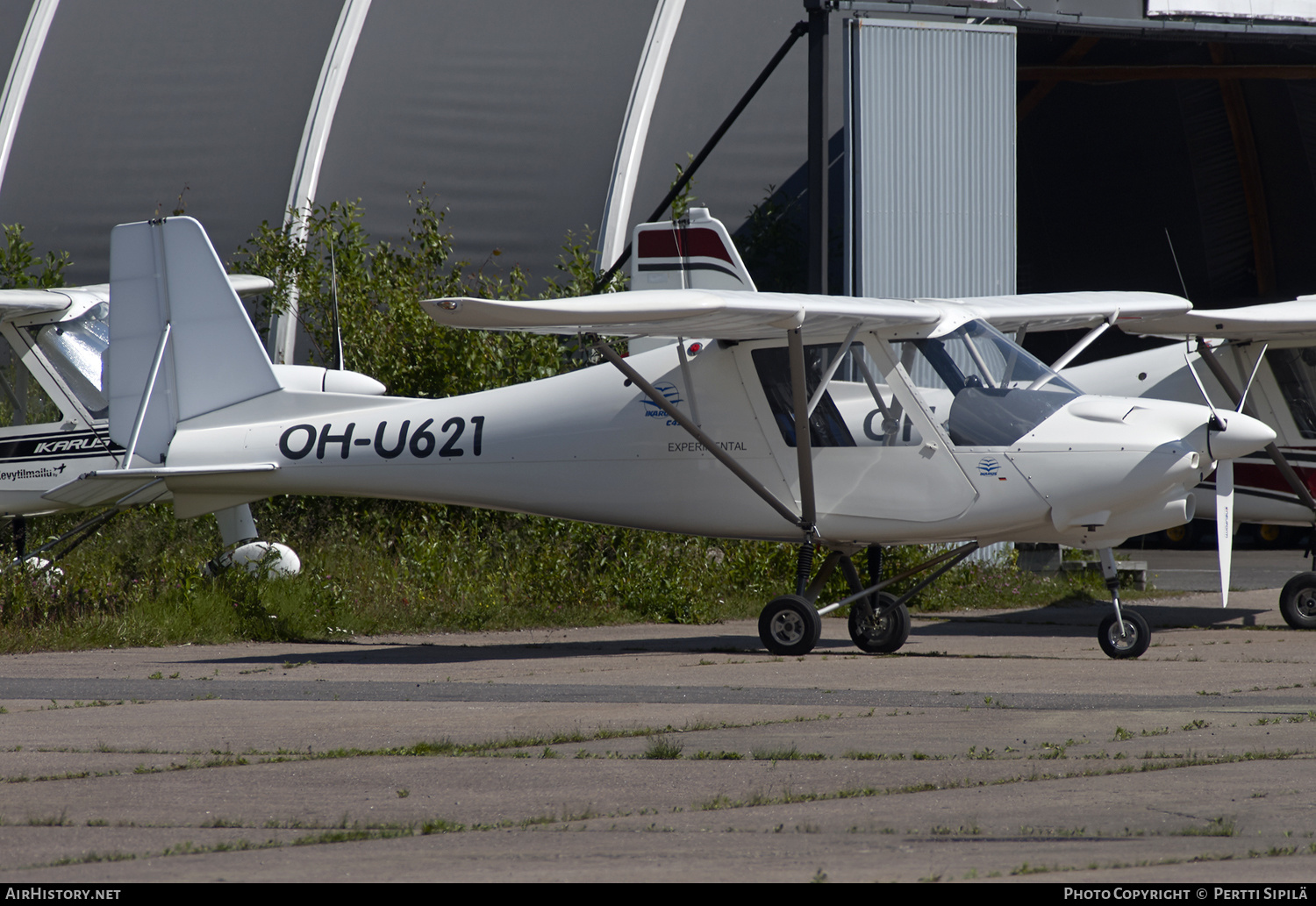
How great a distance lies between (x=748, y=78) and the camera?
58.6 ft

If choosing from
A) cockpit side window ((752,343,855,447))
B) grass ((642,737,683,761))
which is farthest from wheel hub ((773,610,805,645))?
grass ((642,737,683,761))

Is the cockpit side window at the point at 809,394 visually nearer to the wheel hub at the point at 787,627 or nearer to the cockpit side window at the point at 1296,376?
the wheel hub at the point at 787,627

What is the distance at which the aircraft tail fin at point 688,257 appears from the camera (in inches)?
439

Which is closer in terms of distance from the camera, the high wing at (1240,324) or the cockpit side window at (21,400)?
the high wing at (1240,324)

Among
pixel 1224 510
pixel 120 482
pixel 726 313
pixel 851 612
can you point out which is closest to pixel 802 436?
→ pixel 726 313

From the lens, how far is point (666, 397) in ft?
34.2

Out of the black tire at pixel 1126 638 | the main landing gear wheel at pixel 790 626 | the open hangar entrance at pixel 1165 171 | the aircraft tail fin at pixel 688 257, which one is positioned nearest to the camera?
the black tire at pixel 1126 638

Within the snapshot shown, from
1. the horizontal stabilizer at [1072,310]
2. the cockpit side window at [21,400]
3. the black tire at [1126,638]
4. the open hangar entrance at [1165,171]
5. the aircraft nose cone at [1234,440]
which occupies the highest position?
the open hangar entrance at [1165,171]

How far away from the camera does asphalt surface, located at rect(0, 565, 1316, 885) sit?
382 centimetres

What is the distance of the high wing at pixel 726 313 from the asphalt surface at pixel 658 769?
213 cm

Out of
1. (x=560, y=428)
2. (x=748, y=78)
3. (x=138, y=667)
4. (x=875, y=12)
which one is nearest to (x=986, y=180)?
(x=875, y=12)

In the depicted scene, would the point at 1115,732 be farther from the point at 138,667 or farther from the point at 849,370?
the point at 138,667

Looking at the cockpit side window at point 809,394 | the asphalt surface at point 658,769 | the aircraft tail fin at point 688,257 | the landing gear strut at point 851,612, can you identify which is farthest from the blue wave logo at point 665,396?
the asphalt surface at point 658,769

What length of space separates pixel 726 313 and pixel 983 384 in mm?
1871
